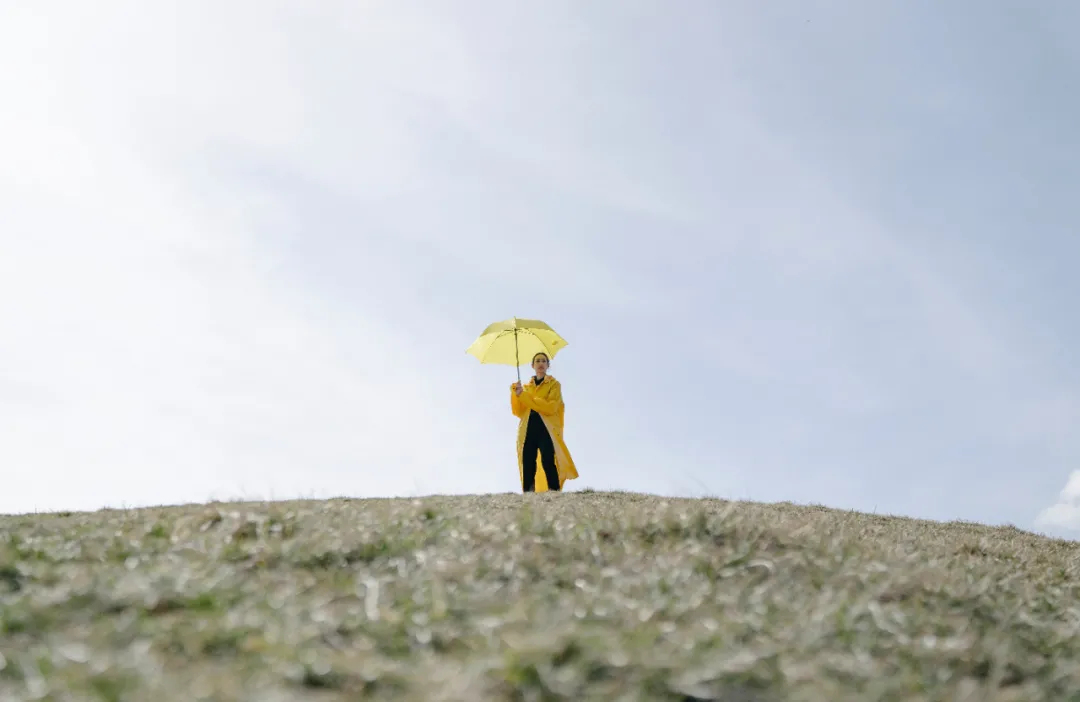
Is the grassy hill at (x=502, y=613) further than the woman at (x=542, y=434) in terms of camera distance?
No

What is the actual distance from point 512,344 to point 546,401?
3.64 feet

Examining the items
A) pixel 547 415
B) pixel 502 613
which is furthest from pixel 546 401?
pixel 502 613

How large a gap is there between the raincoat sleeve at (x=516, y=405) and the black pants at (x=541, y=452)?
0.20 metres

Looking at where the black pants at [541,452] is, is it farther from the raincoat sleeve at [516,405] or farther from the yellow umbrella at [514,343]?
the yellow umbrella at [514,343]

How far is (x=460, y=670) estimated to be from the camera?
346 centimetres

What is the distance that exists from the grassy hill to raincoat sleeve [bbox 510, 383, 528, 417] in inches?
265

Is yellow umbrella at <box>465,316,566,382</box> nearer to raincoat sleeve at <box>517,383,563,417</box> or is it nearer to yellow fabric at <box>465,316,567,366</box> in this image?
yellow fabric at <box>465,316,567,366</box>

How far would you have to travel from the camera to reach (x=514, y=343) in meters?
14.0

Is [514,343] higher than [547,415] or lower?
higher

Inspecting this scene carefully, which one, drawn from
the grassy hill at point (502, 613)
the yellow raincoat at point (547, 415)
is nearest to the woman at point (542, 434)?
the yellow raincoat at point (547, 415)

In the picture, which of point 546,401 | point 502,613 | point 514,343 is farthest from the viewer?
point 514,343

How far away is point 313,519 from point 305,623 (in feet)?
7.62

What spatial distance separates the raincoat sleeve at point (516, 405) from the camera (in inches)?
530

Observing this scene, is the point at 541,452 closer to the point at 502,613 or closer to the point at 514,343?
the point at 514,343
